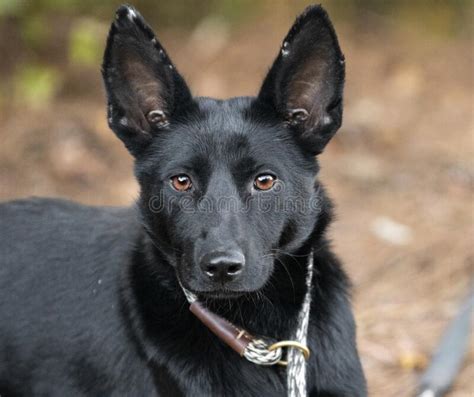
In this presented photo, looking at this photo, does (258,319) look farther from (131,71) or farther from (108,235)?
(131,71)

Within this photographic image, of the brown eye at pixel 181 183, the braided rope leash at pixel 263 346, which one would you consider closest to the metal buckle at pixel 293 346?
the braided rope leash at pixel 263 346

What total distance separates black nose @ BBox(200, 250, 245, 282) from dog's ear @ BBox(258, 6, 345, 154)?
0.76 meters

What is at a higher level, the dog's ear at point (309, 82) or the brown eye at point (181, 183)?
the dog's ear at point (309, 82)

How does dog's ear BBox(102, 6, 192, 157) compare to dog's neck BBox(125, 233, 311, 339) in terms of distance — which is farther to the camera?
dog's neck BBox(125, 233, 311, 339)

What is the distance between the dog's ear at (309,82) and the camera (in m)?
3.61

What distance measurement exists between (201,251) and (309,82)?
934 millimetres

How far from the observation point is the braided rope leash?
12.0 feet

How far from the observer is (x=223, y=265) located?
10.9 ft

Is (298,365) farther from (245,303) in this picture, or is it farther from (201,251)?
(201,251)

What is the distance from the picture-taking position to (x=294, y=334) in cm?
383

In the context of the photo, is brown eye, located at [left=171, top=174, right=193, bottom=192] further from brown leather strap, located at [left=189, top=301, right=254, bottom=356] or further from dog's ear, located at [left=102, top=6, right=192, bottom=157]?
brown leather strap, located at [left=189, top=301, right=254, bottom=356]

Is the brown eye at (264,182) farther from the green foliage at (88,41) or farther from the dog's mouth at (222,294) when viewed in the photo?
the green foliage at (88,41)

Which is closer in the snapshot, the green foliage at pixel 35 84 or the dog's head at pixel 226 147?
the dog's head at pixel 226 147

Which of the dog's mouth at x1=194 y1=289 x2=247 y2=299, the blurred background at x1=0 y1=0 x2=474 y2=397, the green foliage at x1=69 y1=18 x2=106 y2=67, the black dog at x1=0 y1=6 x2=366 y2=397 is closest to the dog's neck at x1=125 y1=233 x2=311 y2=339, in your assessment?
the black dog at x1=0 y1=6 x2=366 y2=397
